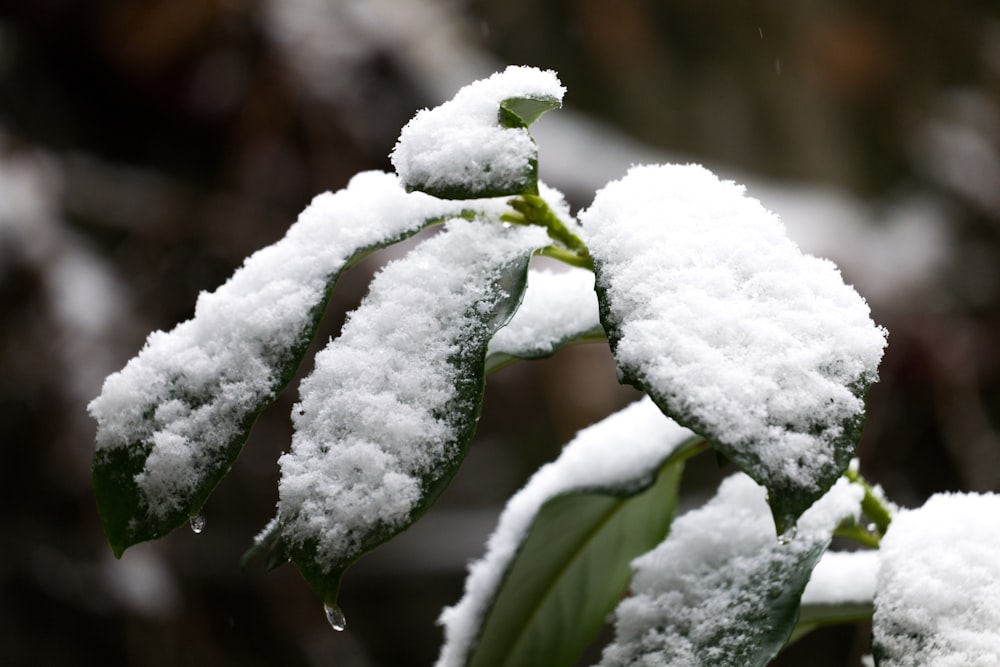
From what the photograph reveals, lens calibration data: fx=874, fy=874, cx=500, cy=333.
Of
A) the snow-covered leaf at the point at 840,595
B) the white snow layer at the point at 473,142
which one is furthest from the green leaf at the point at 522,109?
the snow-covered leaf at the point at 840,595

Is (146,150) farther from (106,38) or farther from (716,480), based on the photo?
(716,480)

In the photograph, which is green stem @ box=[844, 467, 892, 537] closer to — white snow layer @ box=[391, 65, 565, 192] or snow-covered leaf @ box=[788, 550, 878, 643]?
snow-covered leaf @ box=[788, 550, 878, 643]

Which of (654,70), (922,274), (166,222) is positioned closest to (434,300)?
(166,222)

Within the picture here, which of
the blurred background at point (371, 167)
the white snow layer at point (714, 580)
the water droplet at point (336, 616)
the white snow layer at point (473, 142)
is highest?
the white snow layer at point (473, 142)

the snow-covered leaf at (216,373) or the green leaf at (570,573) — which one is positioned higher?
the snow-covered leaf at (216,373)

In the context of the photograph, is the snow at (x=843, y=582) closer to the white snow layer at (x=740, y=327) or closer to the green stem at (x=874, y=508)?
the green stem at (x=874, y=508)

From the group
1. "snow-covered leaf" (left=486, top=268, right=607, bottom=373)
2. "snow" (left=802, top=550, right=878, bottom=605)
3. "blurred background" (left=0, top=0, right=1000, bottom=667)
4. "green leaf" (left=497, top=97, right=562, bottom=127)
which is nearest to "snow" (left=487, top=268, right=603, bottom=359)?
"snow-covered leaf" (left=486, top=268, right=607, bottom=373)
